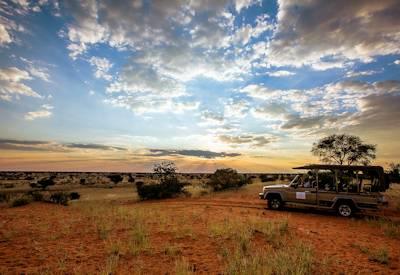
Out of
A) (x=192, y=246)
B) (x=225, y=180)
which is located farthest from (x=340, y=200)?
(x=225, y=180)

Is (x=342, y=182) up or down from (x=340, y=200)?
up

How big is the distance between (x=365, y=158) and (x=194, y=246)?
4231cm

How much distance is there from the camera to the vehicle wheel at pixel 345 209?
15438 mm

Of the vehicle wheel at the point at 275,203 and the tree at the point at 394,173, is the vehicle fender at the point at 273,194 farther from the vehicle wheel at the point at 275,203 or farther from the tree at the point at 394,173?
the tree at the point at 394,173

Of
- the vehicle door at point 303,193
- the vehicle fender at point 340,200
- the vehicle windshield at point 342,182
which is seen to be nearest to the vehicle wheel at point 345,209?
the vehicle fender at point 340,200

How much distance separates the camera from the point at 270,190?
1786 cm

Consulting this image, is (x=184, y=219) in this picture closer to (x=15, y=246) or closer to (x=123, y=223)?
(x=123, y=223)

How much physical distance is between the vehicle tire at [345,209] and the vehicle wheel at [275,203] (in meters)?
3.28

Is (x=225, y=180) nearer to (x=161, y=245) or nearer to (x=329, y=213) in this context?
(x=329, y=213)

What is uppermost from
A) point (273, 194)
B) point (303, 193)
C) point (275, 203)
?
point (303, 193)

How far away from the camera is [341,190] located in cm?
1567

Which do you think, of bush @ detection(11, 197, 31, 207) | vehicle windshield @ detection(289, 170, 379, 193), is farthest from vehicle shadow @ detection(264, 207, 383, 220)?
bush @ detection(11, 197, 31, 207)

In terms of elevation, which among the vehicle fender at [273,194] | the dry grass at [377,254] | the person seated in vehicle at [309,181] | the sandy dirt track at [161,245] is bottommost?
the sandy dirt track at [161,245]

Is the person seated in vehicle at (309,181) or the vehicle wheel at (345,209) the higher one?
the person seated in vehicle at (309,181)
